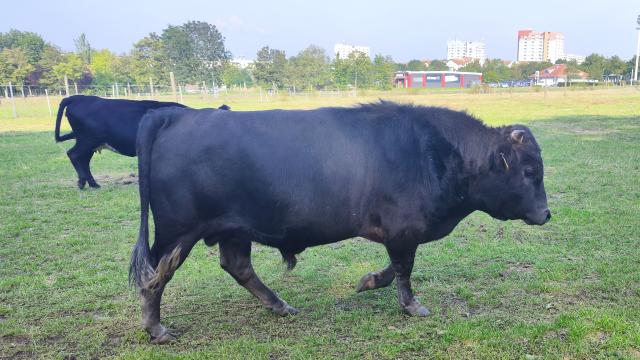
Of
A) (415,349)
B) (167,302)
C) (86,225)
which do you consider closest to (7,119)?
(86,225)

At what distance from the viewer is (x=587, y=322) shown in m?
3.66

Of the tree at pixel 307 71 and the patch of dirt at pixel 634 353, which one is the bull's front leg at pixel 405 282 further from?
the tree at pixel 307 71

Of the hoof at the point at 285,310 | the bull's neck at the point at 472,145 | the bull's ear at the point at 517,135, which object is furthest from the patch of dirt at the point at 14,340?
the bull's ear at the point at 517,135

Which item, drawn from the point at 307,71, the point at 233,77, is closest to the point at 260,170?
the point at 307,71

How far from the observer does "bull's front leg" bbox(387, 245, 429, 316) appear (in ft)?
13.2

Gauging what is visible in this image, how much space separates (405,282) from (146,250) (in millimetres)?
2060

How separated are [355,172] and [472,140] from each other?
106cm

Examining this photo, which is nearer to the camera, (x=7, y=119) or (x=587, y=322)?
(x=587, y=322)

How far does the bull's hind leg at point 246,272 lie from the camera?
4164 millimetres

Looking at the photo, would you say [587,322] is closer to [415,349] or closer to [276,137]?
[415,349]

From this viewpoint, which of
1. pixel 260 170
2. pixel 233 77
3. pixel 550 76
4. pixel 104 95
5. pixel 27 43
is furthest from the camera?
pixel 550 76

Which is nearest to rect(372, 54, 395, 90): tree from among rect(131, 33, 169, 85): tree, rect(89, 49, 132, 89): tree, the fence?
the fence

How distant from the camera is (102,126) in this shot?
31.1 feet

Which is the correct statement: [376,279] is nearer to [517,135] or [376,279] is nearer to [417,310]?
[417,310]
